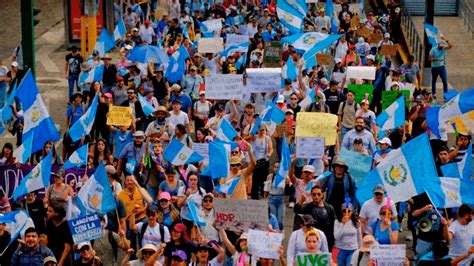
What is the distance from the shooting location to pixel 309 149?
18.6m

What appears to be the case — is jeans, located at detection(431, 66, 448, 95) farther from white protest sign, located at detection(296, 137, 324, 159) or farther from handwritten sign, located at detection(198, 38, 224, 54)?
white protest sign, located at detection(296, 137, 324, 159)

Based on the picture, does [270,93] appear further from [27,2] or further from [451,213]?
[451,213]

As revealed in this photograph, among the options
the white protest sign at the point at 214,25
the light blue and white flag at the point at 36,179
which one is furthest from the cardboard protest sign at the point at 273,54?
the light blue and white flag at the point at 36,179

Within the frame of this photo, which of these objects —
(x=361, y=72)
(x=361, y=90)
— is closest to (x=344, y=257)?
(x=361, y=90)

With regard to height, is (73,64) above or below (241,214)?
below

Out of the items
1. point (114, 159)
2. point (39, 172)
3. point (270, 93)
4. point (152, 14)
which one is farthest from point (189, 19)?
point (39, 172)

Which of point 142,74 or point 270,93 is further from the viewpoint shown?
point 142,74

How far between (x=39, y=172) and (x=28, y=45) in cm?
626

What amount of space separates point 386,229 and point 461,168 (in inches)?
92.8

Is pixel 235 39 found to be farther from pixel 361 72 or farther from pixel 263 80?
pixel 263 80

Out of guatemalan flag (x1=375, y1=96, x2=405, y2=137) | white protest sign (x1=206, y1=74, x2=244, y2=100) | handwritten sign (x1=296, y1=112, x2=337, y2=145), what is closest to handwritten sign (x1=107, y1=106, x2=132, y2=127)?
white protest sign (x1=206, y1=74, x2=244, y2=100)

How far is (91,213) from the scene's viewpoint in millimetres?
→ 15641

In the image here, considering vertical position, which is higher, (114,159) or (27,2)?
(27,2)

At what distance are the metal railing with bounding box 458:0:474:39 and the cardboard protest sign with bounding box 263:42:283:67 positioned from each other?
10.6m
